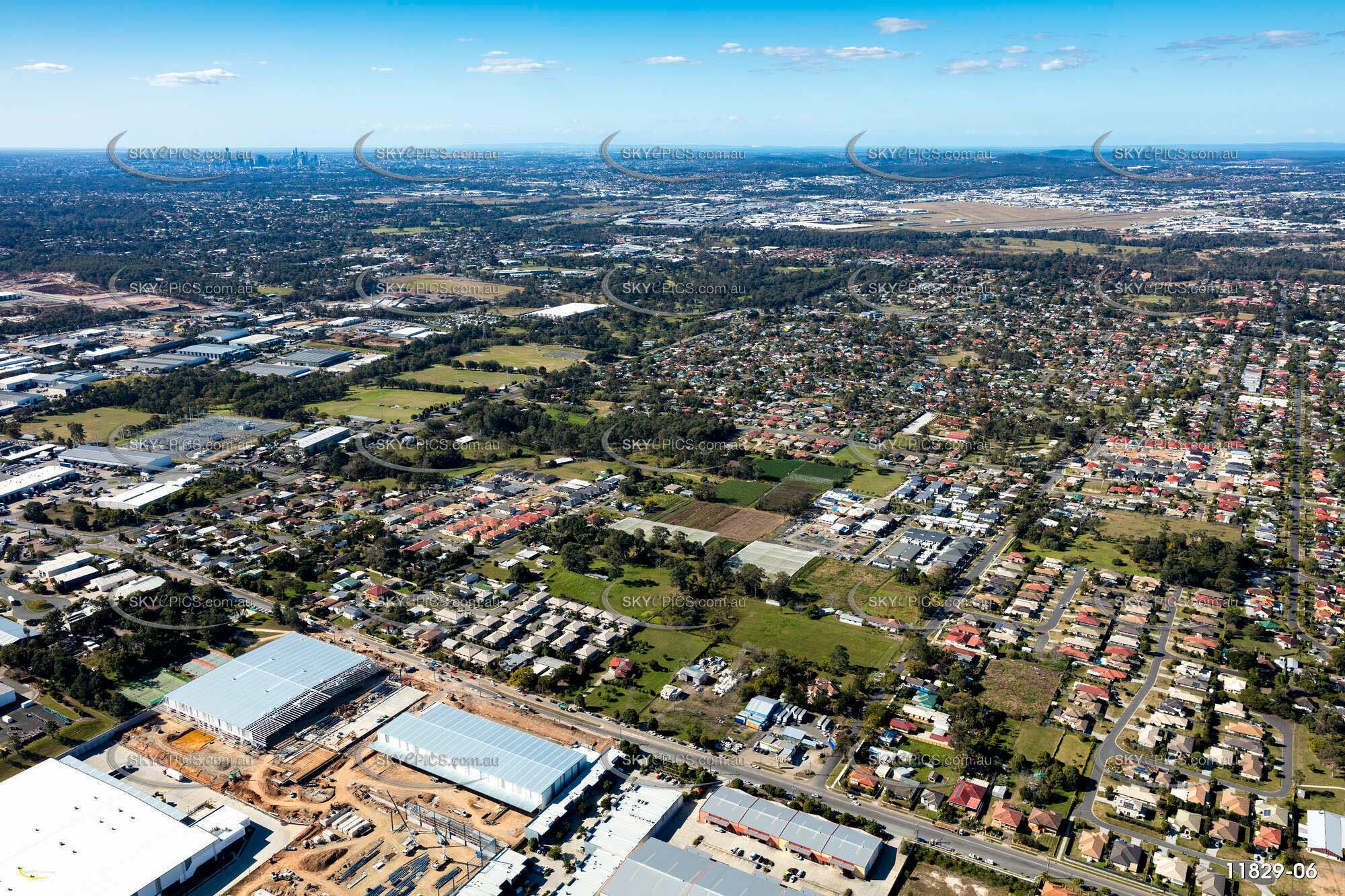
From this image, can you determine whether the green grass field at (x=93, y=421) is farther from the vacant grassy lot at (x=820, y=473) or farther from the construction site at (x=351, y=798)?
the vacant grassy lot at (x=820, y=473)

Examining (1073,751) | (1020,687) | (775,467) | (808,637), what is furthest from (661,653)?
(775,467)

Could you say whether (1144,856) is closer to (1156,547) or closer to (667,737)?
(667,737)

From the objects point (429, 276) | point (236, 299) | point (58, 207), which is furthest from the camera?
point (58, 207)

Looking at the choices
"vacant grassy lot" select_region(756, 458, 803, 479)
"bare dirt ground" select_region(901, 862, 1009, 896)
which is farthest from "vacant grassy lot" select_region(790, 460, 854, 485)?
"bare dirt ground" select_region(901, 862, 1009, 896)

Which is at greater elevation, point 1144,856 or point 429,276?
point 429,276

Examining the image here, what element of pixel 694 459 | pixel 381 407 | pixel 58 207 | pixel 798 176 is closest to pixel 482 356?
pixel 381 407
